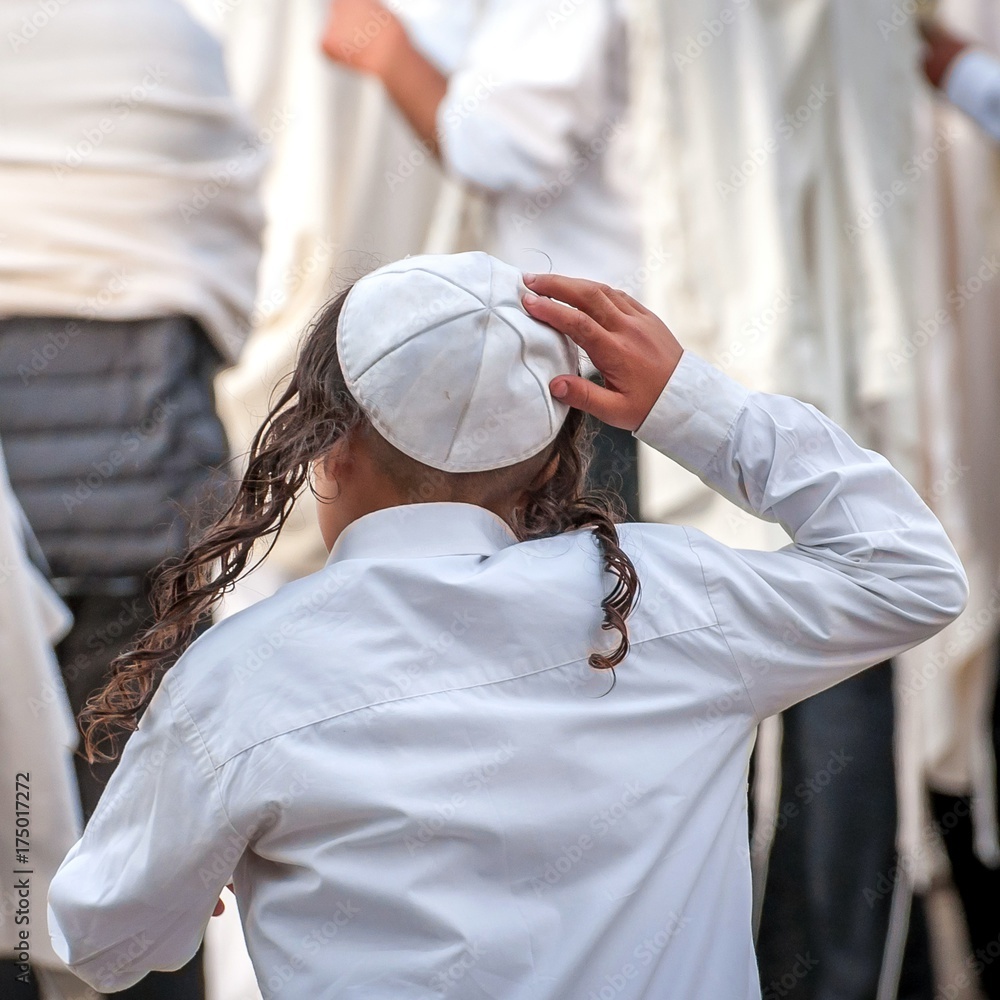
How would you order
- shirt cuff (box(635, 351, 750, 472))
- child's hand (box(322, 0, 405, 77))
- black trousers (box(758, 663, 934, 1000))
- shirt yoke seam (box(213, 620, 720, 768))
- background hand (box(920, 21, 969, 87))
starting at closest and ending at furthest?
shirt yoke seam (box(213, 620, 720, 768)) → shirt cuff (box(635, 351, 750, 472)) → child's hand (box(322, 0, 405, 77)) → black trousers (box(758, 663, 934, 1000)) → background hand (box(920, 21, 969, 87))

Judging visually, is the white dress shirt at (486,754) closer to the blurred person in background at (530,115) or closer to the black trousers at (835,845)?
the blurred person in background at (530,115)

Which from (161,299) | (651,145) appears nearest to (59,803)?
(161,299)

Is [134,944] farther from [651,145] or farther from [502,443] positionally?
[651,145]

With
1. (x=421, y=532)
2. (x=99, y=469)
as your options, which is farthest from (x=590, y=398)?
(x=99, y=469)

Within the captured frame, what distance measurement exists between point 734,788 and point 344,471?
347mm

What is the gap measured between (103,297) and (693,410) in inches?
39.7

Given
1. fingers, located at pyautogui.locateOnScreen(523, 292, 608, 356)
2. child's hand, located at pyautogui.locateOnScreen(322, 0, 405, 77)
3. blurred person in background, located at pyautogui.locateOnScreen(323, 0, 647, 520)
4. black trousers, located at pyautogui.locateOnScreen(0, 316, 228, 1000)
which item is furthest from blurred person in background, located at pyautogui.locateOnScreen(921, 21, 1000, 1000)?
fingers, located at pyautogui.locateOnScreen(523, 292, 608, 356)

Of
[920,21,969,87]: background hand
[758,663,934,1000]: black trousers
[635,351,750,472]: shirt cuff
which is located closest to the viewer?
[635,351,750,472]: shirt cuff

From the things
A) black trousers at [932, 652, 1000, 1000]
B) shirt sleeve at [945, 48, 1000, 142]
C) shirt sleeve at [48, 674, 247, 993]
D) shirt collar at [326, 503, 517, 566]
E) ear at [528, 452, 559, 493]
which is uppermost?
shirt sleeve at [945, 48, 1000, 142]

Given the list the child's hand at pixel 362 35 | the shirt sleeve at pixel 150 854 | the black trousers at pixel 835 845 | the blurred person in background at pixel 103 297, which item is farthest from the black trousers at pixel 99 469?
the black trousers at pixel 835 845

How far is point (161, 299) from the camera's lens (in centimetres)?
162

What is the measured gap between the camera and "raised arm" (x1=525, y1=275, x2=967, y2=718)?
2.66 ft

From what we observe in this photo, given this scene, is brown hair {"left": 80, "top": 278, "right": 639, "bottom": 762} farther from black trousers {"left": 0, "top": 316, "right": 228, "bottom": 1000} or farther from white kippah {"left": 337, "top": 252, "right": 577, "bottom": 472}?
black trousers {"left": 0, "top": 316, "right": 228, "bottom": 1000}

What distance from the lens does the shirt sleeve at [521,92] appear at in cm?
185
